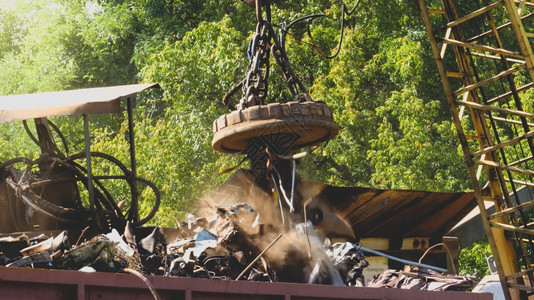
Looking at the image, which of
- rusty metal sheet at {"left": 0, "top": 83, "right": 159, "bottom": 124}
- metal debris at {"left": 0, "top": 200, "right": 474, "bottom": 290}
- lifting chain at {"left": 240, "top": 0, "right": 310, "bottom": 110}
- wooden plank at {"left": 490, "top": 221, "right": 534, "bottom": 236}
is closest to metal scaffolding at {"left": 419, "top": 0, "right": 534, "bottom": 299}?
wooden plank at {"left": 490, "top": 221, "right": 534, "bottom": 236}

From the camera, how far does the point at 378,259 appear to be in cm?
908

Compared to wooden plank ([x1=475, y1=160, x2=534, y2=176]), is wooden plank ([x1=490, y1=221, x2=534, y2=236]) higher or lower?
lower

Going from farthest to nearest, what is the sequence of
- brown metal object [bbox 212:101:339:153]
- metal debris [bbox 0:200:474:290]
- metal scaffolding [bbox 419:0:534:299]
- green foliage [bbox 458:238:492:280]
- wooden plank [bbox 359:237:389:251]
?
green foliage [bbox 458:238:492:280] < metal scaffolding [bbox 419:0:534:299] < wooden plank [bbox 359:237:389:251] < brown metal object [bbox 212:101:339:153] < metal debris [bbox 0:200:474:290]

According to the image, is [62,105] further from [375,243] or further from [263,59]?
[375,243]

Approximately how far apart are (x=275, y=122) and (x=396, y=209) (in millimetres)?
2055

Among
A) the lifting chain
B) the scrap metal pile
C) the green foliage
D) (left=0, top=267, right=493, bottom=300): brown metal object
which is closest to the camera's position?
(left=0, top=267, right=493, bottom=300): brown metal object

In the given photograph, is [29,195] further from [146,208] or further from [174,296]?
[146,208]

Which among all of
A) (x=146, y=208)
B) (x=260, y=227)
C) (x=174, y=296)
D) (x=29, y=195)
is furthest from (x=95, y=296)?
(x=146, y=208)

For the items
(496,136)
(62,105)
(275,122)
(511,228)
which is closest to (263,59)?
(275,122)

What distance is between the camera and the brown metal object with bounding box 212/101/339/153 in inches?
289

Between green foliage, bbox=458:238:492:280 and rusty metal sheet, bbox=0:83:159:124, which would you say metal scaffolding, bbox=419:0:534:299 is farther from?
green foliage, bbox=458:238:492:280

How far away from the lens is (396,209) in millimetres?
8773

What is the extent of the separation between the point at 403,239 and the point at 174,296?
4.53m

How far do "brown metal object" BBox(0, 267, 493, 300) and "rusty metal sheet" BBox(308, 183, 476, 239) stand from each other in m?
2.16
